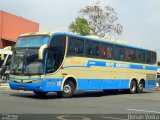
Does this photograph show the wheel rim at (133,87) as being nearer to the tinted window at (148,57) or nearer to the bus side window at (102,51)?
the tinted window at (148,57)

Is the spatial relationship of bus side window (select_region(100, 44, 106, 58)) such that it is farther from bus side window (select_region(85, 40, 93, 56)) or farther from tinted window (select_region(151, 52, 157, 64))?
tinted window (select_region(151, 52, 157, 64))

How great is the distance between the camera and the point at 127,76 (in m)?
28.3

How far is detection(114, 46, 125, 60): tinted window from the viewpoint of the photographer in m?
26.5

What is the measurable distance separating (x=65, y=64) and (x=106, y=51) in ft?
13.7

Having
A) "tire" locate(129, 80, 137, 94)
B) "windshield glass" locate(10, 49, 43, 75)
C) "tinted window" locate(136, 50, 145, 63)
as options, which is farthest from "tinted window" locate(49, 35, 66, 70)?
"tinted window" locate(136, 50, 145, 63)

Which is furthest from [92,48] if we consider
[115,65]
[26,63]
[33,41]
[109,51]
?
[26,63]

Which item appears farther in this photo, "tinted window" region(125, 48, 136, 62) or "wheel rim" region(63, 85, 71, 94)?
"tinted window" region(125, 48, 136, 62)

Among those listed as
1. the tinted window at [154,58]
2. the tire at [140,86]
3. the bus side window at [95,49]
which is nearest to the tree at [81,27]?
the tinted window at [154,58]

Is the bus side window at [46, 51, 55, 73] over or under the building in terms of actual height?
under

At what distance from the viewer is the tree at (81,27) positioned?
49.2 metres

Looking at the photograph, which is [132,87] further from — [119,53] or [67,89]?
[67,89]

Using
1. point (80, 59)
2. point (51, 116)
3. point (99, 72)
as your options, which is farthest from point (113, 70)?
point (51, 116)

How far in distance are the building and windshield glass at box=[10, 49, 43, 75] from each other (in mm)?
24905

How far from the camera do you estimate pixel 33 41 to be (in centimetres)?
2175
